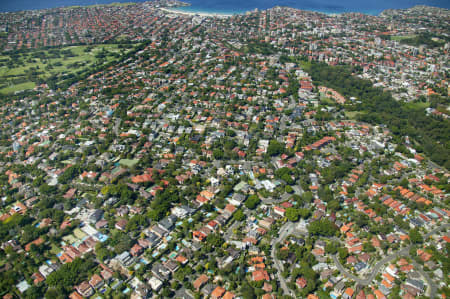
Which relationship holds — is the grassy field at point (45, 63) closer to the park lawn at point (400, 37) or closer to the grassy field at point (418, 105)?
the grassy field at point (418, 105)

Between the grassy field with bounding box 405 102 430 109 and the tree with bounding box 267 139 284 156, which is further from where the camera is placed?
the grassy field with bounding box 405 102 430 109

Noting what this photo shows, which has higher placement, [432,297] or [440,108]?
[440,108]

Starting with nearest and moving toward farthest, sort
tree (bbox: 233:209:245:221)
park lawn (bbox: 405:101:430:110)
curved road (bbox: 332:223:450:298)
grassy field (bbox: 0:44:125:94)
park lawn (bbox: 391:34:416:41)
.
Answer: curved road (bbox: 332:223:450:298) → tree (bbox: 233:209:245:221) → park lawn (bbox: 405:101:430:110) → grassy field (bbox: 0:44:125:94) → park lawn (bbox: 391:34:416:41)

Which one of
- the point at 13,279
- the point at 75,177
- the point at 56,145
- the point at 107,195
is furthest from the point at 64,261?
the point at 56,145

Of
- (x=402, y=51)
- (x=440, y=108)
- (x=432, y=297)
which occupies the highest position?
(x=402, y=51)

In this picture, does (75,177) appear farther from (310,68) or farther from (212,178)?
(310,68)

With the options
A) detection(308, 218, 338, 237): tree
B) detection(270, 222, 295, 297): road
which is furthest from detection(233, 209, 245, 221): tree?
detection(308, 218, 338, 237): tree

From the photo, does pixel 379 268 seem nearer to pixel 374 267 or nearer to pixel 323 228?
pixel 374 267

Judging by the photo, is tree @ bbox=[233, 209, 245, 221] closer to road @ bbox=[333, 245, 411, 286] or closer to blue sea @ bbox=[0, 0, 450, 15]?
road @ bbox=[333, 245, 411, 286]

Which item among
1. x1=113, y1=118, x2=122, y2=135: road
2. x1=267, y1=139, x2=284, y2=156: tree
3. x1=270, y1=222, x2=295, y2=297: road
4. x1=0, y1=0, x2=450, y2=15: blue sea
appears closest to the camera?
x1=270, y1=222, x2=295, y2=297: road
